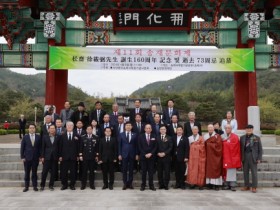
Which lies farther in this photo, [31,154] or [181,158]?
[181,158]

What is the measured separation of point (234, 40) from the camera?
11.3 m

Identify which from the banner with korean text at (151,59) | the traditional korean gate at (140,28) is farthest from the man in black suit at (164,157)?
the traditional korean gate at (140,28)

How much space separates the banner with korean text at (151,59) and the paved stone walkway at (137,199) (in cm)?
465

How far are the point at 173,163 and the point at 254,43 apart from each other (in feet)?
18.1

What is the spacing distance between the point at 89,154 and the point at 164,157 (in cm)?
164

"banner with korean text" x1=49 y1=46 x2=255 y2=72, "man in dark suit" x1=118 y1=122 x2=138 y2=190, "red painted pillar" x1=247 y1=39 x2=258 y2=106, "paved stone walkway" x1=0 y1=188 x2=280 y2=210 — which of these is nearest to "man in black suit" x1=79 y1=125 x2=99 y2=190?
"paved stone walkway" x1=0 y1=188 x2=280 y2=210

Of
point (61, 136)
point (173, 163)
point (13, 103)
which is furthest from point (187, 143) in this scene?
point (13, 103)

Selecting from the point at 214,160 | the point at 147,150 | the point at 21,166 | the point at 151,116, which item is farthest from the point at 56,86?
the point at 214,160

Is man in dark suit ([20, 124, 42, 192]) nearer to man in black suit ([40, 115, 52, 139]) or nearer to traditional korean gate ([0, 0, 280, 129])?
man in black suit ([40, 115, 52, 139])

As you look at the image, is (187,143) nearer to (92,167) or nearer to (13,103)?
(92,167)

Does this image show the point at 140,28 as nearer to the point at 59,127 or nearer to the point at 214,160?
the point at 59,127

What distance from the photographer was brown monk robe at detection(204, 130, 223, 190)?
24.2 ft

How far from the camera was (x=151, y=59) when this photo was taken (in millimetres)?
10820

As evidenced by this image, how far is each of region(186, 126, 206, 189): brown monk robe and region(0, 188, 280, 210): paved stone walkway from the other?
29 cm
